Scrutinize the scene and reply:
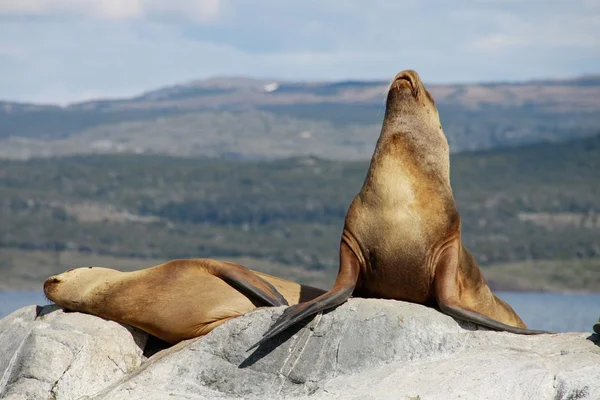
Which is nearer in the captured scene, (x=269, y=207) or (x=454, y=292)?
(x=454, y=292)

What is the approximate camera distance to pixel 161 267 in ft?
43.5

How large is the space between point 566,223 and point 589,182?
20.0 m

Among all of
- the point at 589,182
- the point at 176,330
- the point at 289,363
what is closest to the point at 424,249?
the point at 289,363

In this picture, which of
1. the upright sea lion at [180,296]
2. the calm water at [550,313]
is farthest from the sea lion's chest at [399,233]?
the calm water at [550,313]

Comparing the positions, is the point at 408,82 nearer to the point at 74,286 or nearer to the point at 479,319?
the point at 479,319

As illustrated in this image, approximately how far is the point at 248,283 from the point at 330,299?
1.49 m

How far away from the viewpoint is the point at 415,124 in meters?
12.6

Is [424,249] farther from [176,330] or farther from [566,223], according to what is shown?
A: [566,223]

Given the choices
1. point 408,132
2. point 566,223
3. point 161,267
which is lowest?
point 566,223

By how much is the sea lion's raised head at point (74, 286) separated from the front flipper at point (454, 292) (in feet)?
11.6

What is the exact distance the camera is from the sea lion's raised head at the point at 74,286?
13.4 m

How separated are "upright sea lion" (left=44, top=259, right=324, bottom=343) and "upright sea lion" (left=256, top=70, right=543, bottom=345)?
115 centimetres

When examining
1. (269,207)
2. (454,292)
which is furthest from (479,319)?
(269,207)

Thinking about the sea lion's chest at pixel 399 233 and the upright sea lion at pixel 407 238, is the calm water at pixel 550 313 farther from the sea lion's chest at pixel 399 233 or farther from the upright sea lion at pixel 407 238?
the sea lion's chest at pixel 399 233
